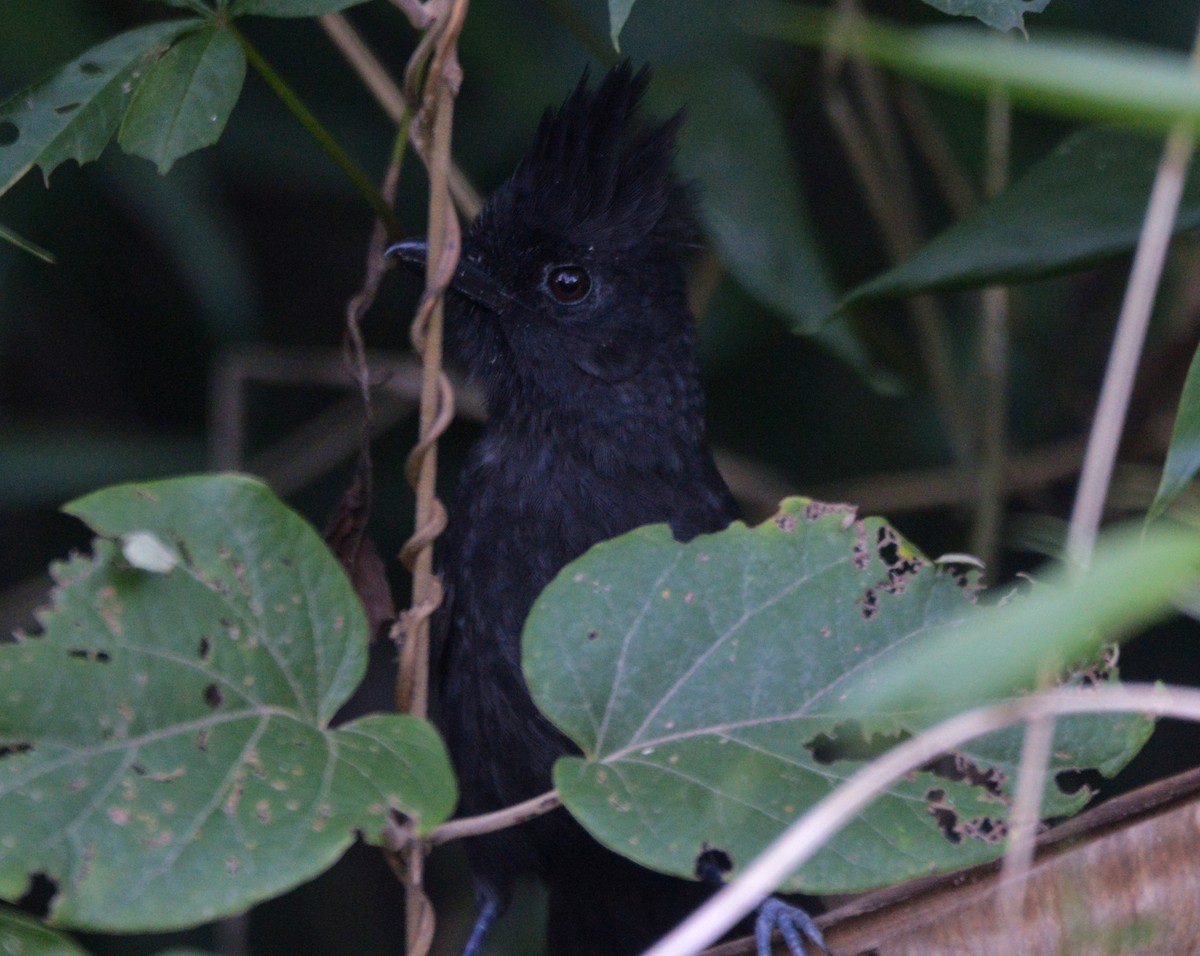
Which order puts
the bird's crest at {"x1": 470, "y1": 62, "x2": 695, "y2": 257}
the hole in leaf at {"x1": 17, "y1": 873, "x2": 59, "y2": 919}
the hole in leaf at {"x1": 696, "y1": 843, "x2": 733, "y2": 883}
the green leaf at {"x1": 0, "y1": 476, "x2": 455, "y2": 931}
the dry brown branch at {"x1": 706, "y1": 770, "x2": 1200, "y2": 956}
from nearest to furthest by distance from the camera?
the green leaf at {"x1": 0, "y1": 476, "x2": 455, "y2": 931}
the dry brown branch at {"x1": 706, "y1": 770, "x2": 1200, "y2": 956}
the hole in leaf at {"x1": 696, "y1": 843, "x2": 733, "y2": 883}
the bird's crest at {"x1": 470, "y1": 62, "x2": 695, "y2": 257}
the hole in leaf at {"x1": 17, "y1": 873, "x2": 59, "y2": 919}

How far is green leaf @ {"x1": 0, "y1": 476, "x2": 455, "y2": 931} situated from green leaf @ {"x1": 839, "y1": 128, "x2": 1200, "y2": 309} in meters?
1.11

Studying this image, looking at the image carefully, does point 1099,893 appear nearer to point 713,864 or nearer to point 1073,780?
point 713,864

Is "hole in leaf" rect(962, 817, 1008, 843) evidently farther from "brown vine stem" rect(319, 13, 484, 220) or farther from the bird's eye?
the bird's eye

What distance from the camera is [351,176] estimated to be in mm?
1928

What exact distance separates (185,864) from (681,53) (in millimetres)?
2304

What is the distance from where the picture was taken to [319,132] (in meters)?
1.84

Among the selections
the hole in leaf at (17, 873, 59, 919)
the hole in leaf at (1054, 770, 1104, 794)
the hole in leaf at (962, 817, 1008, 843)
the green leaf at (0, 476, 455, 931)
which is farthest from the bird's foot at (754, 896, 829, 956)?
the hole in leaf at (17, 873, 59, 919)

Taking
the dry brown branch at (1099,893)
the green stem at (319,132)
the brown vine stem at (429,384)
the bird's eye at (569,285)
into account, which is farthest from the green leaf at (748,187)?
the dry brown branch at (1099,893)

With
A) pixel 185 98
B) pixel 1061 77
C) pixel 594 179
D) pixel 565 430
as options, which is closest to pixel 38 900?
pixel 565 430

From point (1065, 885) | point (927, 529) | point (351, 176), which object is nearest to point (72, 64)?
point (351, 176)

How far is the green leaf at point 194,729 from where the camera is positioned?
1256 millimetres

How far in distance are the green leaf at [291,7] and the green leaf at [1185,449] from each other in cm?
103

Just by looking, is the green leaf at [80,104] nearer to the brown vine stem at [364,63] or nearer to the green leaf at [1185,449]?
the brown vine stem at [364,63]

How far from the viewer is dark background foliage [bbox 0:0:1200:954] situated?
334 centimetres
